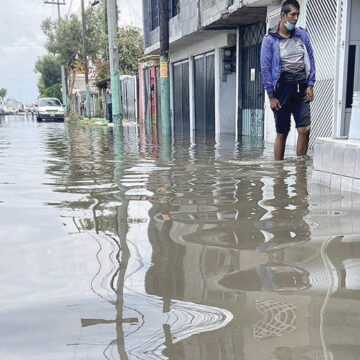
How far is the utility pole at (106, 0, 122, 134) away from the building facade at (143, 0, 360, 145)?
6.36 ft

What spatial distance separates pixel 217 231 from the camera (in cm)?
288

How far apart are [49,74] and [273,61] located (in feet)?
198

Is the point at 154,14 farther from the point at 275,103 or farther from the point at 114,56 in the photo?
the point at 275,103

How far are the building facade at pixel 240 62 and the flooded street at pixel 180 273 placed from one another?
11.3 ft

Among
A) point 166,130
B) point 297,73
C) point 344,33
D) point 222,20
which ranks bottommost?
point 166,130

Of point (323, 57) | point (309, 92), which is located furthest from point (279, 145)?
point (323, 57)

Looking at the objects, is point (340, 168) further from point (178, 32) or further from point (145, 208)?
point (178, 32)

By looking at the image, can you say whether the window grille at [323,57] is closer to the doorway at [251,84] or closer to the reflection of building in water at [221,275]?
the doorway at [251,84]

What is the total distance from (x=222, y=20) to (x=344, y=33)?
4897mm

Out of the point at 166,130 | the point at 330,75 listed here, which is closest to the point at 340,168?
the point at 330,75

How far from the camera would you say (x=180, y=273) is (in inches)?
87.1

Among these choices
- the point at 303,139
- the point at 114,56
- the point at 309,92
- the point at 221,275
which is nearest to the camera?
the point at 221,275

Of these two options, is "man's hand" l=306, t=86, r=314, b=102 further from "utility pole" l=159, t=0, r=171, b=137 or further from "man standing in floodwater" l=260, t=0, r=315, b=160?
"utility pole" l=159, t=0, r=171, b=137

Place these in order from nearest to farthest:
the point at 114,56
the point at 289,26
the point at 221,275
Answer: the point at 221,275 → the point at 289,26 → the point at 114,56
